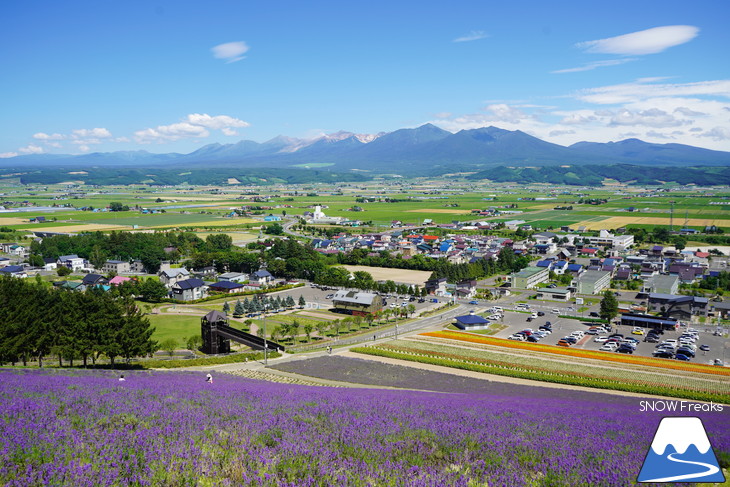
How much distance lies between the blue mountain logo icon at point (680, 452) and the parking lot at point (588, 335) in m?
27.4

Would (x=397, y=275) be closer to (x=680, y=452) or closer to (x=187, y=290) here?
(x=187, y=290)

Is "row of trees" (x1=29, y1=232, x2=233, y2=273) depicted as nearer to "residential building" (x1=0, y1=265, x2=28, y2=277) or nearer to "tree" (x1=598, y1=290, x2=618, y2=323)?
"residential building" (x1=0, y1=265, x2=28, y2=277)

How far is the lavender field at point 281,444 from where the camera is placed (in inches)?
214

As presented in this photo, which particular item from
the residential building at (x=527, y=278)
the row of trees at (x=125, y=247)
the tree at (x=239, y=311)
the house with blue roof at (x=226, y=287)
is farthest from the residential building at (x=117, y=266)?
the residential building at (x=527, y=278)

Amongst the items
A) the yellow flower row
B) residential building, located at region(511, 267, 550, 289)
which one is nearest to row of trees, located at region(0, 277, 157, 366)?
the yellow flower row

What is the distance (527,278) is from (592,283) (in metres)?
5.88

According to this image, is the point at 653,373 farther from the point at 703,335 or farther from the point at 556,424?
the point at 556,424

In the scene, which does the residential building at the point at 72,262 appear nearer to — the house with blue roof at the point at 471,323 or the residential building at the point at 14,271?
the residential building at the point at 14,271

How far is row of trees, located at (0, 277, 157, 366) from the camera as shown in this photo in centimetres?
1956

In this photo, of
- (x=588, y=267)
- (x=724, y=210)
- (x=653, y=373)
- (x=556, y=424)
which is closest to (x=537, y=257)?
(x=588, y=267)

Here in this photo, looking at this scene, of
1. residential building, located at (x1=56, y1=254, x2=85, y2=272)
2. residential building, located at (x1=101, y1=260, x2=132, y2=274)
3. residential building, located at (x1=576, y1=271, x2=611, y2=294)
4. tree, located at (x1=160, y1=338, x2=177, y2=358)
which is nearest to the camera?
tree, located at (x1=160, y1=338, x2=177, y2=358)

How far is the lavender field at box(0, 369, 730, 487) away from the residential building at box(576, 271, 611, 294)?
1565 inches

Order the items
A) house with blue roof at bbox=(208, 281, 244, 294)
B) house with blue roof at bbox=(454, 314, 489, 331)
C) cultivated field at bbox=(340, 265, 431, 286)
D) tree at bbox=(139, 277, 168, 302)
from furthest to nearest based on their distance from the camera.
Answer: cultivated field at bbox=(340, 265, 431, 286) < house with blue roof at bbox=(208, 281, 244, 294) < tree at bbox=(139, 277, 168, 302) < house with blue roof at bbox=(454, 314, 489, 331)

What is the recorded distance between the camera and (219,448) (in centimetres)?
638
